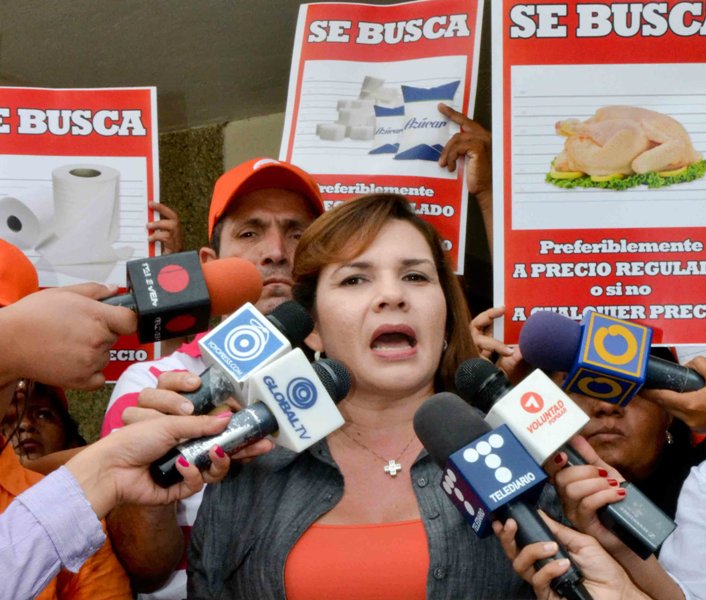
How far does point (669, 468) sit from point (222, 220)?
1.36 m

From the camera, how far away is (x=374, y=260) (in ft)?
6.20

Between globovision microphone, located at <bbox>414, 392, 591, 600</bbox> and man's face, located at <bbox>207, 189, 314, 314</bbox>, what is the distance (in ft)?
4.12

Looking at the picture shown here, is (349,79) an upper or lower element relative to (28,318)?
upper

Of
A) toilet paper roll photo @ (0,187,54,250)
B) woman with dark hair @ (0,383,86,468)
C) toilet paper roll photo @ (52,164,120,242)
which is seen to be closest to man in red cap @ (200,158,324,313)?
toilet paper roll photo @ (52,164,120,242)

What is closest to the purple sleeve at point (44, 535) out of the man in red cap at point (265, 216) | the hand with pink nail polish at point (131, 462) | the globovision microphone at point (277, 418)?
the hand with pink nail polish at point (131, 462)

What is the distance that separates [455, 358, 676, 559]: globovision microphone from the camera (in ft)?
4.40

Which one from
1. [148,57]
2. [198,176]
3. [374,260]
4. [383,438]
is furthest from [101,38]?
[383,438]

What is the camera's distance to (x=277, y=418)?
55.2 inches

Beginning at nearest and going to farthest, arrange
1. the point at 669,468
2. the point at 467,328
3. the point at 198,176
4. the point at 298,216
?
the point at 467,328
the point at 669,468
the point at 298,216
the point at 198,176

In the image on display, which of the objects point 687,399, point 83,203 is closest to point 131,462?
point 687,399

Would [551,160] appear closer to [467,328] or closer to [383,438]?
[467,328]

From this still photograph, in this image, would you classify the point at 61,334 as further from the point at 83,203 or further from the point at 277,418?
the point at 83,203

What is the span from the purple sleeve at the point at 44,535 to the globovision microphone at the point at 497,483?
0.53m

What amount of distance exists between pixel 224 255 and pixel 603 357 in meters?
1.38
